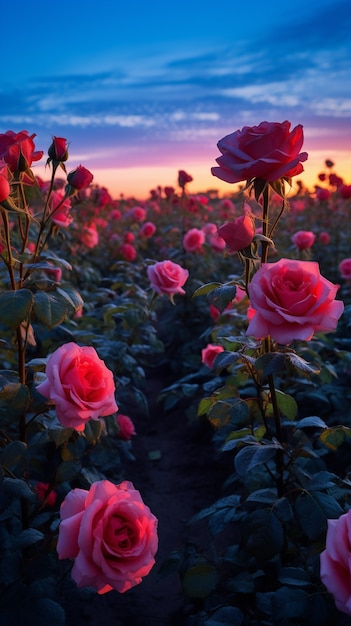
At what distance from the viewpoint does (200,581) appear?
1.79 meters

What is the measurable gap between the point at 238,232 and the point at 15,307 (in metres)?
0.63

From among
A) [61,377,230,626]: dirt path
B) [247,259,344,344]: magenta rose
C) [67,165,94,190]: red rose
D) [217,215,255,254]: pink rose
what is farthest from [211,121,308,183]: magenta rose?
[61,377,230,626]: dirt path

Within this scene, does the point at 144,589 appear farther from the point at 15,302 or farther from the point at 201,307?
the point at 201,307

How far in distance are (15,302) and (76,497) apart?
54 centimetres

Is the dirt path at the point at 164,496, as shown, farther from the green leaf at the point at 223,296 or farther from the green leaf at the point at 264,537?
the green leaf at the point at 223,296

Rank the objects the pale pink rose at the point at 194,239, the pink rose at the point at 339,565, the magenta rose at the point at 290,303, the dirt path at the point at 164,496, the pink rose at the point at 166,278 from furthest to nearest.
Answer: the pale pink rose at the point at 194,239 < the pink rose at the point at 166,278 < the dirt path at the point at 164,496 < the magenta rose at the point at 290,303 < the pink rose at the point at 339,565

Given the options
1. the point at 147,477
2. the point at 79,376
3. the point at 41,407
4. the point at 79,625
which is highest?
→ the point at 79,376

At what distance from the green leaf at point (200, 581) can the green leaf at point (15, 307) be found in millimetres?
979

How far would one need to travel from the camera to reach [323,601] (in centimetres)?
138

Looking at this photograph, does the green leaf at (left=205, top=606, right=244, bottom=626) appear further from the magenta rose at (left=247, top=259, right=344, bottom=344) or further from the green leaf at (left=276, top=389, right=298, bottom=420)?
the magenta rose at (left=247, top=259, right=344, bottom=344)

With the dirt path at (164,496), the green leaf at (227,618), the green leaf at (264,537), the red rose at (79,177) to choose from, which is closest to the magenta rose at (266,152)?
the red rose at (79,177)

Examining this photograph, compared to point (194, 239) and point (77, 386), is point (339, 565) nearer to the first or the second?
point (77, 386)

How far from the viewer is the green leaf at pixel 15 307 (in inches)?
58.8

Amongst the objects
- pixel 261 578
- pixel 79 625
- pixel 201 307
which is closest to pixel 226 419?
pixel 261 578
